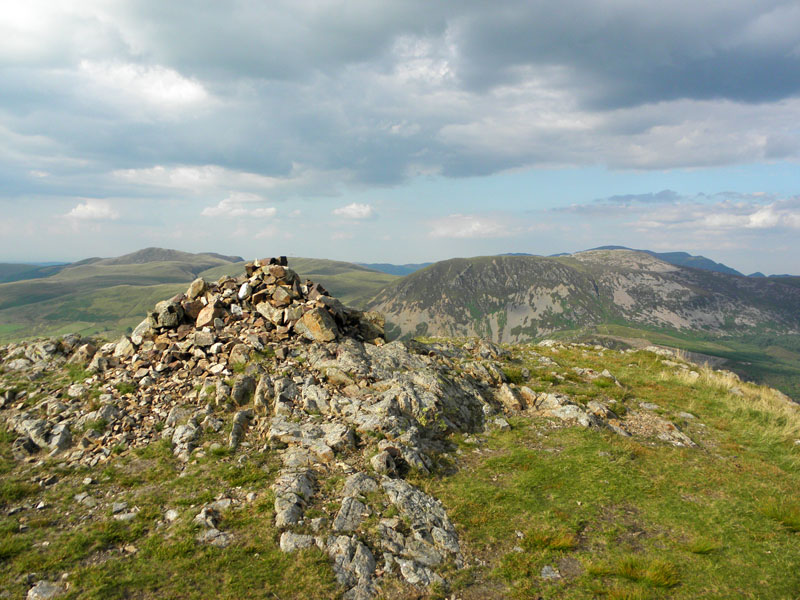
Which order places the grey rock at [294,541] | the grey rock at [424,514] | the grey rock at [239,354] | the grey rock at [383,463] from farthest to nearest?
1. the grey rock at [239,354]
2. the grey rock at [383,463]
3. the grey rock at [424,514]
4. the grey rock at [294,541]

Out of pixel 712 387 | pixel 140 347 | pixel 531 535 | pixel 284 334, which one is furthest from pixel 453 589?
pixel 712 387

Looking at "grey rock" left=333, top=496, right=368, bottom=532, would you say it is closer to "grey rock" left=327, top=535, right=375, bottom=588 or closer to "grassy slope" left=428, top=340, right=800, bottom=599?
"grey rock" left=327, top=535, right=375, bottom=588

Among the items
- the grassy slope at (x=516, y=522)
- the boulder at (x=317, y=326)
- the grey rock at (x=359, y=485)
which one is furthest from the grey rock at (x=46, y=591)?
the boulder at (x=317, y=326)

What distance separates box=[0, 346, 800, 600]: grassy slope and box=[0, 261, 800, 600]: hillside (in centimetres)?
7

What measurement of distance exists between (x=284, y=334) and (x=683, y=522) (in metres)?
19.6

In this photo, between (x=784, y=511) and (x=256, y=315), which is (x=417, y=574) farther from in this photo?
(x=256, y=315)

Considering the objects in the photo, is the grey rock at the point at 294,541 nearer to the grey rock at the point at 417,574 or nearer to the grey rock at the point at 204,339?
the grey rock at the point at 417,574

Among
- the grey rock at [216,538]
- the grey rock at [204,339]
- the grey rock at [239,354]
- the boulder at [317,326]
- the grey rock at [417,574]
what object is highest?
the boulder at [317,326]

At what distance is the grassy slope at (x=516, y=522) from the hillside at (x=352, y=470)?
0.07 m

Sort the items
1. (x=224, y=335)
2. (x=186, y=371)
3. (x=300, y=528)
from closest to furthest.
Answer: (x=300, y=528) < (x=186, y=371) < (x=224, y=335)

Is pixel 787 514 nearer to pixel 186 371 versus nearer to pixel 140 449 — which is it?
pixel 140 449

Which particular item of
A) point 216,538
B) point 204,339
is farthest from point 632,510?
point 204,339

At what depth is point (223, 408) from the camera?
17.5 meters

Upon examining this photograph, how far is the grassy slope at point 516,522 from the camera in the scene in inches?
375
